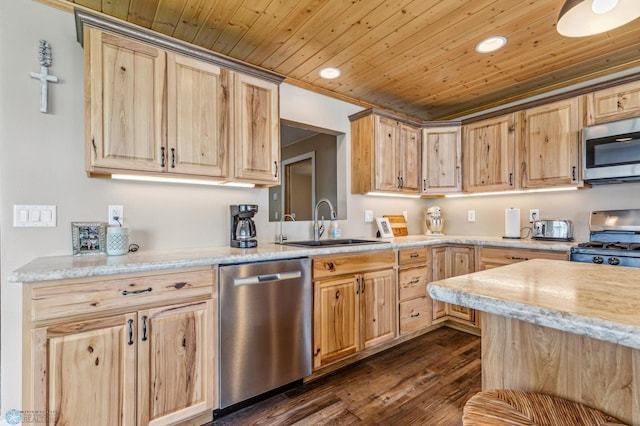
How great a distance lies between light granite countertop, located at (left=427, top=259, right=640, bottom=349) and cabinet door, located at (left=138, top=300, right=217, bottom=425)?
1.29 metres

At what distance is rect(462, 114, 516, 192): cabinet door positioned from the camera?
9.93 feet

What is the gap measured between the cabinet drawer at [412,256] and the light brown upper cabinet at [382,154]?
2.25 feet

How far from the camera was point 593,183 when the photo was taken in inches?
102

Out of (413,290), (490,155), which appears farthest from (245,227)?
(490,155)

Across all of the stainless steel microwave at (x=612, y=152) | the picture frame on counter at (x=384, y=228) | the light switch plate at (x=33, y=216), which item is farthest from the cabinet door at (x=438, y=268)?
the light switch plate at (x=33, y=216)

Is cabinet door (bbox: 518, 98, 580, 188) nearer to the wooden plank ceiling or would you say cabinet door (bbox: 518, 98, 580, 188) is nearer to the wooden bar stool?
the wooden plank ceiling

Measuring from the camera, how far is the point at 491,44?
7.42ft

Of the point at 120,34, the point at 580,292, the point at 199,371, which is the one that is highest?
the point at 120,34

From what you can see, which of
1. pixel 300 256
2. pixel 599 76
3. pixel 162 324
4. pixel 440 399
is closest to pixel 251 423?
pixel 162 324

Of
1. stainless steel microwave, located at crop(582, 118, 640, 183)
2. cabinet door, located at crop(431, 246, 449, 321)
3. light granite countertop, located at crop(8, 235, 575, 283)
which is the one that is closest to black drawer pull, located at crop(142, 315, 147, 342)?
light granite countertop, located at crop(8, 235, 575, 283)

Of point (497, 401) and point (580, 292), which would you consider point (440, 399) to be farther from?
point (580, 292)

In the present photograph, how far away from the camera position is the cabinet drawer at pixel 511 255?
2438mm

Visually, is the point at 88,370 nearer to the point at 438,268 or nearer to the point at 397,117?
the point at 438,268

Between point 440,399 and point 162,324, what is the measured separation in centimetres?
174
